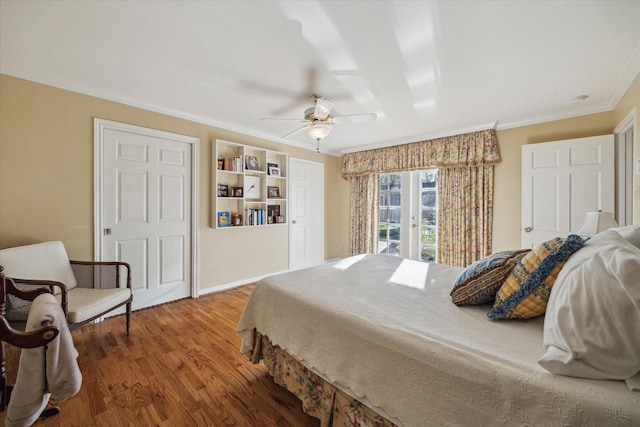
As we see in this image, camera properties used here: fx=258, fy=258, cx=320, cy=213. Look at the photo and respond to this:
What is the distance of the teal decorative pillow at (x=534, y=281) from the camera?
121 centimetres

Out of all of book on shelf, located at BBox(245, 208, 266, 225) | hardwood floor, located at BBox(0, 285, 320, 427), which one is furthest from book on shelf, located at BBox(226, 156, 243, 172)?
hardwood floor, located at BBox(0, 285, 320, 427)

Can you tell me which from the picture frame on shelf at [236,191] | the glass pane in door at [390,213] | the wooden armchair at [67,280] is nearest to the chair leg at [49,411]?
the wooden armchair at [67,280]

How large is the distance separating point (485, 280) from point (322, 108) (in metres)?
2.10

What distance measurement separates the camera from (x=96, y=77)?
8.01 ft

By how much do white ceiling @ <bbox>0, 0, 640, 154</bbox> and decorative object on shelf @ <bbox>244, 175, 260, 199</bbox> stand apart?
118 centimetres

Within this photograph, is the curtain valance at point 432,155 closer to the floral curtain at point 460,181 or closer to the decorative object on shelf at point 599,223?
the floral curtain at point 460,181

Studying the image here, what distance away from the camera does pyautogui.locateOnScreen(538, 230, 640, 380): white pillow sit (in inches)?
31.6

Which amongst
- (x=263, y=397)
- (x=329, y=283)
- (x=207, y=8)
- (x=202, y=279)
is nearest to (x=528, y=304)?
(x=329, y=283)

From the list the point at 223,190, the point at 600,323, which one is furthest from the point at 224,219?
the point at 600,323

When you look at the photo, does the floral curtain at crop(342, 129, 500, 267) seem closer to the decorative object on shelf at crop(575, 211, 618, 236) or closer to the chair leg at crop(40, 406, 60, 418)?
the decorative object on shelf at crop(575, 211, 618, 236)

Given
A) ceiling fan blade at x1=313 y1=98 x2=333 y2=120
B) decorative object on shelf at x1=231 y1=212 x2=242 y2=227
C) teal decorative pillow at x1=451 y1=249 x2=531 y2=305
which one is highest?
ceiling fan blade at x1=313 y1=98 x2=333 y2=120

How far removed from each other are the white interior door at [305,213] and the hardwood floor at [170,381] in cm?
223

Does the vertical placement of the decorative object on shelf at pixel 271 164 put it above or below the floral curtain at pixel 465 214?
above

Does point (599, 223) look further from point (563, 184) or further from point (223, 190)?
point (223, 190)
